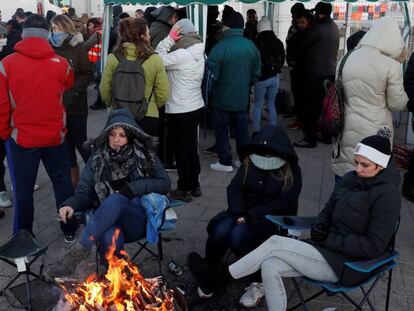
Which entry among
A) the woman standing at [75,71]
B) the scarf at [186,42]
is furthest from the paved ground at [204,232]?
the scarf at [186,42]

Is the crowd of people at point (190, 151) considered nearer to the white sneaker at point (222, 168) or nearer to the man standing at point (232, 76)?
the man standing at point (232, 76)

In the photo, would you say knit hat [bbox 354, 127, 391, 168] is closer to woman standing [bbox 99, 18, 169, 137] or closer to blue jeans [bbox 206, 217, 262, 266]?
blue jeans [bbox 206, 217, 262, 266]

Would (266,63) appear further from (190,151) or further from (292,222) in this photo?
(292,222)

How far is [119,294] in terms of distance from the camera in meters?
2.95

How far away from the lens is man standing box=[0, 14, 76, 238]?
390cm

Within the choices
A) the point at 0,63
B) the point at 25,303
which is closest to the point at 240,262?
the point at 25,303

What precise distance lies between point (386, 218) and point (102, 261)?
1863 mm

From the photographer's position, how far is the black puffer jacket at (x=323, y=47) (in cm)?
715

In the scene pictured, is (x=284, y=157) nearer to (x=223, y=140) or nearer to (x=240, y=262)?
(x=240, y=262)

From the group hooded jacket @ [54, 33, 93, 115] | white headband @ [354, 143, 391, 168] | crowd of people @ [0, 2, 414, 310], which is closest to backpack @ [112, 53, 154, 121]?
crowd of people @ [0, 2, 414, 310]

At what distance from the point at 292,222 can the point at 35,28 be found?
2.43 metres

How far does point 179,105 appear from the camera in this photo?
531 cm

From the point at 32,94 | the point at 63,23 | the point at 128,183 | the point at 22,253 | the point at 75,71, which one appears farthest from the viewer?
the point at 75,71

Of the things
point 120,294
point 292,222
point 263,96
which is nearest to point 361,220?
point 292,222
